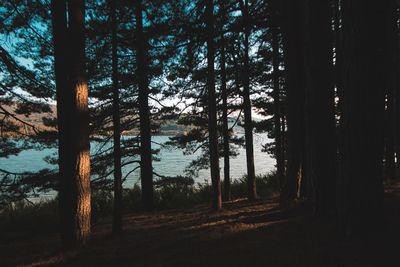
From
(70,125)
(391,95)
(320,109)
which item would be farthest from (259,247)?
(391,95)

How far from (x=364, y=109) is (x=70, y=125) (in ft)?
14.6

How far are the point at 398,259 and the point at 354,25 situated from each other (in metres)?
2.66

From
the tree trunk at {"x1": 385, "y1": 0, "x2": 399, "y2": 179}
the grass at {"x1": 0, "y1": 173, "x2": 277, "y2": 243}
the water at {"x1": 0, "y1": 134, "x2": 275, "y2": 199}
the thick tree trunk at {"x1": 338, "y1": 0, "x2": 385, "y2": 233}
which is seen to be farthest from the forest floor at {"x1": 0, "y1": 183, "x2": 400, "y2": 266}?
the water at {"x1": 0, "y1": 134, "x2": 275, "y2": 199}

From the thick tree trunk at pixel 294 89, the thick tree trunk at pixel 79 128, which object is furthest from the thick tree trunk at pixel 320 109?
the thick tree trunk at pixel 79 128

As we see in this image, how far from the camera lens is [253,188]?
7.85 m

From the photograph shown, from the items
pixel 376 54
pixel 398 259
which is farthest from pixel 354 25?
pixel 398 259

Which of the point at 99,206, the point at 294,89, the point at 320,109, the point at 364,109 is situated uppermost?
the point at 294,89

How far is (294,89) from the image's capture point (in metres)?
4.63

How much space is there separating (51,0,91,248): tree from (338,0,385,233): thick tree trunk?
4.17 meters

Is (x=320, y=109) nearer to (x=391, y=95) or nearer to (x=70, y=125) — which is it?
(x=70, y=125)

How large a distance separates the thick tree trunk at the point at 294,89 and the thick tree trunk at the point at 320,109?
124 centimetres

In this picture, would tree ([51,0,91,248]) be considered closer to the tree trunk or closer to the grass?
the grass

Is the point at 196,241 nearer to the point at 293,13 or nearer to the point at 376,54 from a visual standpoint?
the point at 376,54

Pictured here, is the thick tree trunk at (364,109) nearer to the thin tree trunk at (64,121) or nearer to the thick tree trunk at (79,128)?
the thick tree trunk at (79,128)
